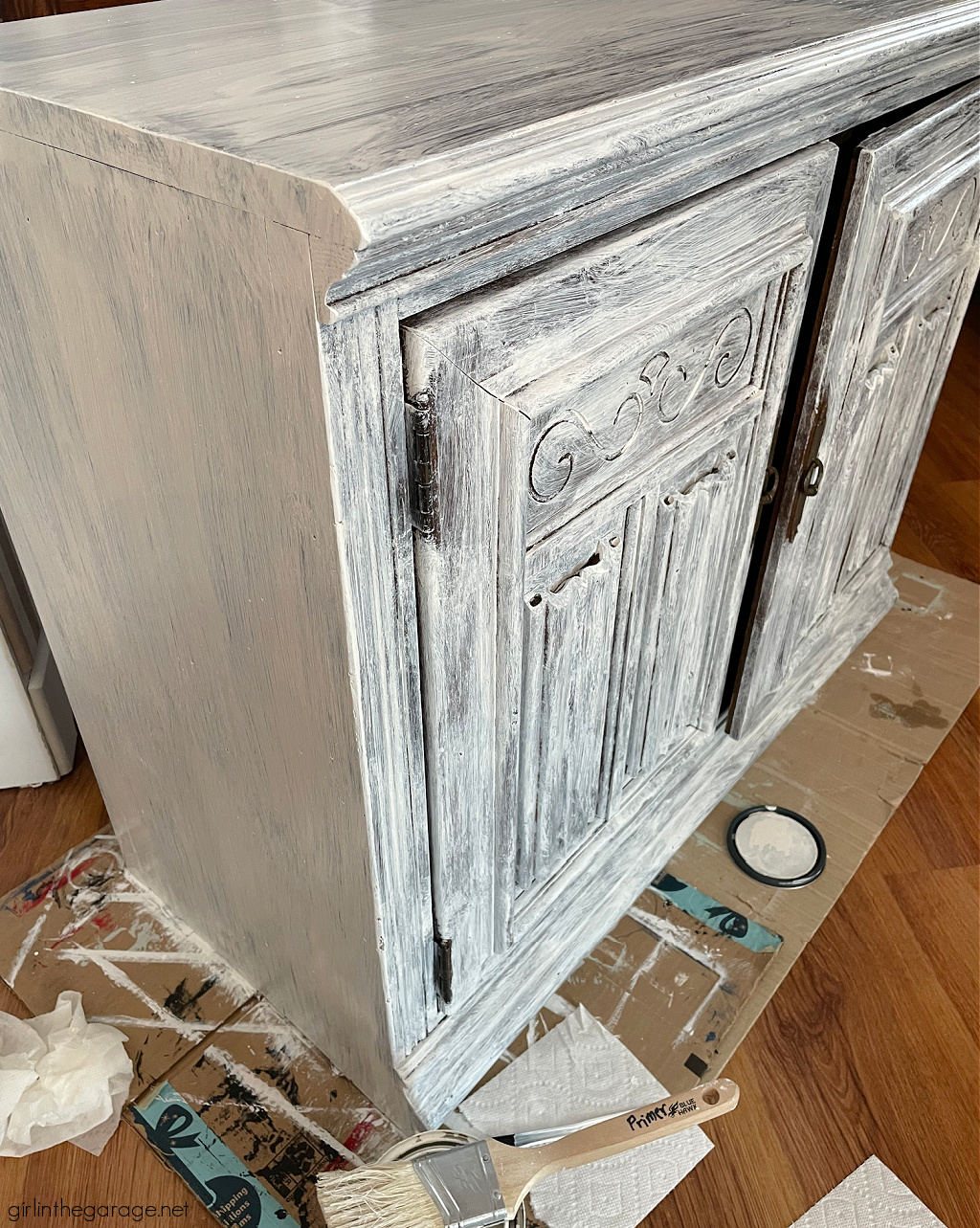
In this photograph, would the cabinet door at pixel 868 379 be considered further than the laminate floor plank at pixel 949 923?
No

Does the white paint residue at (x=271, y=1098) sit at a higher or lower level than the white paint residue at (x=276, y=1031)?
higher

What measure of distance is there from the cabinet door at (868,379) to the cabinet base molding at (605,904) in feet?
0.06

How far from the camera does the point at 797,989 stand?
102 centimetres

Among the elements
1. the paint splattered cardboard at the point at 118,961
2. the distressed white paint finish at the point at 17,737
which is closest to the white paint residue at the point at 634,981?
the paint splattered cardboard at the point at 118,961

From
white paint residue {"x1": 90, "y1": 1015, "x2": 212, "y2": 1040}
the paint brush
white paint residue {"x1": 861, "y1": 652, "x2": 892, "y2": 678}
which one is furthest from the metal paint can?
white paint residue {"x1": 861, "y1": 652, "x2": 892, "y2": 678}

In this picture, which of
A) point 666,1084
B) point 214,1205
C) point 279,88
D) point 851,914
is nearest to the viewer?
point 279,88

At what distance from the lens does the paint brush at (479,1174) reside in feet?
2.45

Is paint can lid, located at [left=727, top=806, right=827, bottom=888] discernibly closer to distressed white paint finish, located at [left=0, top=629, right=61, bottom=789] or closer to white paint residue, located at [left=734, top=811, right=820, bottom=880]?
white paint residue, located at [left=734, top=811, right=820, bottom=880]

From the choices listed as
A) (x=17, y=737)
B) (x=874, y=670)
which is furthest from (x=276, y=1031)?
(x=874, y=670)

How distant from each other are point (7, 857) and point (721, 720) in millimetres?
897

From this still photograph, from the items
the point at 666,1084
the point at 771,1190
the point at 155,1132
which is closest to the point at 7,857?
the point at 155,1132

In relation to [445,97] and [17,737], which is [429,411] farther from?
[17,737]

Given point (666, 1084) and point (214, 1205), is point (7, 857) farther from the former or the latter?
point (666, 1084)

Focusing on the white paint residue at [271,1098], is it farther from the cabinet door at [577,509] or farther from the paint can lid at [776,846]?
the paint can lid at [776,846]
